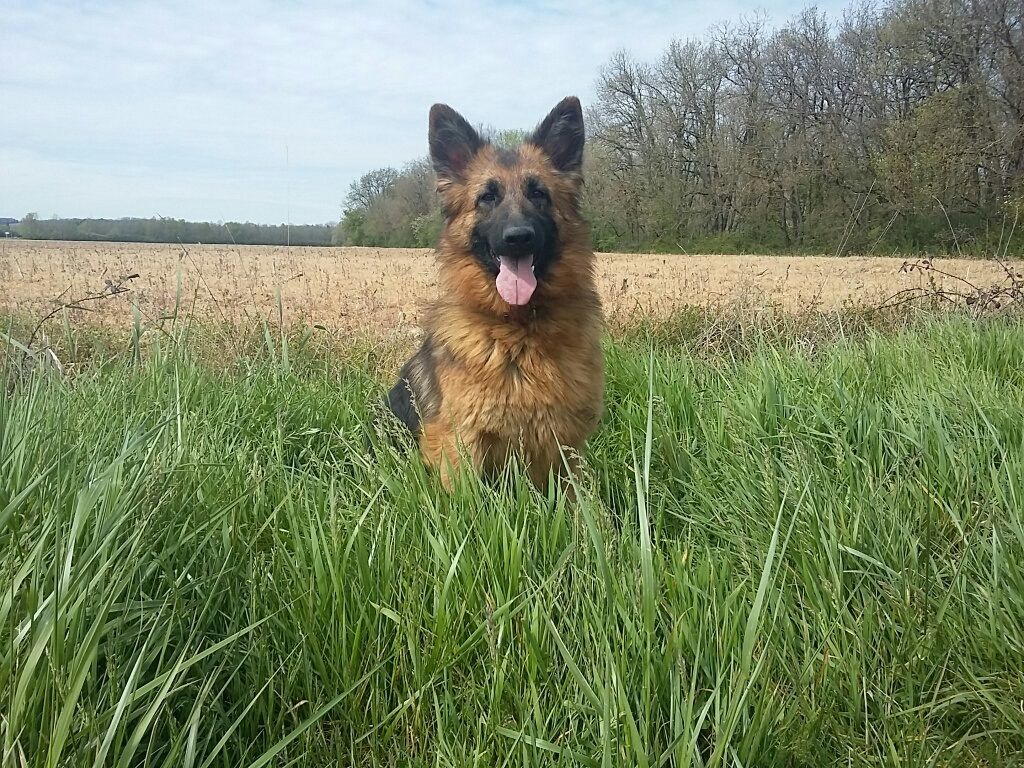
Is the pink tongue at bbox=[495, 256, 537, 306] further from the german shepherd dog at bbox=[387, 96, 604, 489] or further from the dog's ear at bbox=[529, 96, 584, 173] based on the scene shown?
the dog's ear at bbox=[529, 96, 584, 173]

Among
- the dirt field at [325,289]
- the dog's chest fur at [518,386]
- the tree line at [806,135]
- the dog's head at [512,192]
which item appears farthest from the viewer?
the tree line at [806,135]

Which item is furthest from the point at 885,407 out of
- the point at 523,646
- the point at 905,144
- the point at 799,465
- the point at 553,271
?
the point at 905,144

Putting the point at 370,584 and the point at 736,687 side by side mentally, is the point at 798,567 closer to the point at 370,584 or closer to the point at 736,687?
the point at 736,687

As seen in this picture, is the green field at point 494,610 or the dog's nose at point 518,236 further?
the dog's nose at point 518,236

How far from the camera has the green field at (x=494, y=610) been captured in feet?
4.04

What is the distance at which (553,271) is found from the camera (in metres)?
3.37

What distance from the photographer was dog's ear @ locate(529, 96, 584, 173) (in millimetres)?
3680

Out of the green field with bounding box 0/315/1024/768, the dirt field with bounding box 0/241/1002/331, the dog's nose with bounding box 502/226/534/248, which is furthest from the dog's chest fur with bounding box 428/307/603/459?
the dirt field with bounding box 0/241/1002/331

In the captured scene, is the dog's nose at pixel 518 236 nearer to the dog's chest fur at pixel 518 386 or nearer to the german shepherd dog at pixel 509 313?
the german shepherd dog at pixel 509 313

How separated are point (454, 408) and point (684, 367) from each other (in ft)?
5.74

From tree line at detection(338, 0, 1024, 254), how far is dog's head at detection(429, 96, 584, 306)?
990 cm

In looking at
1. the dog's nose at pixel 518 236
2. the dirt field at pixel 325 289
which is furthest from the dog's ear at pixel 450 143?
the dirt field at pixel 325 289

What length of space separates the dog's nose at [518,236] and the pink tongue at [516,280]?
0.30 feet

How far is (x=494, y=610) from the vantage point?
5.22 feet
